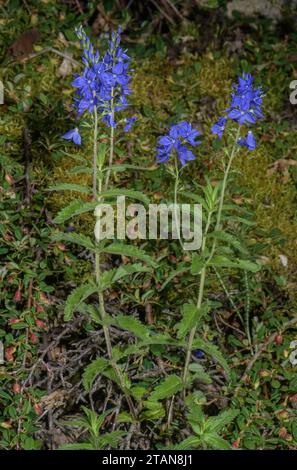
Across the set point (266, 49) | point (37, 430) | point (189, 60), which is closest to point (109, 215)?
point (37, 430)

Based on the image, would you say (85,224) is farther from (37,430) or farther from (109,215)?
(37,430)

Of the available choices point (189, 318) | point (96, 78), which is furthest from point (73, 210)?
point (189, 318)

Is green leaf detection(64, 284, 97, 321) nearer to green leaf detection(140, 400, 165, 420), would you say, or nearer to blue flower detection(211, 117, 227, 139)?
green leaf detection(140, 400, 165, 420)

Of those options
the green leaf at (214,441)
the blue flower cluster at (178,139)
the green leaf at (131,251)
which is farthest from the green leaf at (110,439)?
the blue flower cluster at (178,139)

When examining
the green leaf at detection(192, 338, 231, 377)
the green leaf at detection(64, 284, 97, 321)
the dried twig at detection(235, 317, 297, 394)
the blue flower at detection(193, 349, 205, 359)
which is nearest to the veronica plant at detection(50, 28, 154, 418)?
the green leaf at detection(64, 284, 97, 321)

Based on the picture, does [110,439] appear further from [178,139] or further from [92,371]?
[178,139]
